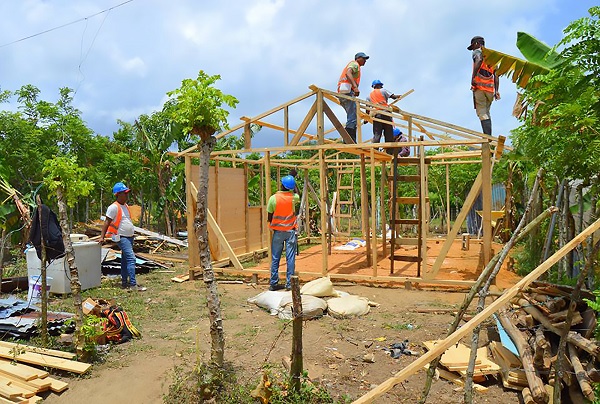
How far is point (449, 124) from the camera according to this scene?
8.19 meters

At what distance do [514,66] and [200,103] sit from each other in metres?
6.85

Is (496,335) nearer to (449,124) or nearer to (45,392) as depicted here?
(449,124)

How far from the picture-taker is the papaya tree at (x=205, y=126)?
432 cm

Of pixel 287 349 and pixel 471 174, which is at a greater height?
pixel 471 174

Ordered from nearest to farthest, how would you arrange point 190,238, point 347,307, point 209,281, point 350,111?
point 209,281 < point 347,307 < point 350,111 < point 190,238

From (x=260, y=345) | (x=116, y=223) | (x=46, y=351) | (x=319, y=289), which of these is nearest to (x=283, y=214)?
(x=319, y=289)

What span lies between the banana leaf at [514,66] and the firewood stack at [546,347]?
16.4ft

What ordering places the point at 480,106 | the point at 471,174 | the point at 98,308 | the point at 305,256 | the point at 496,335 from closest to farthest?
the point at 496,335 < the point at 98,308 < the point at 480,106 < the point at 305,256 < the point at 471,174

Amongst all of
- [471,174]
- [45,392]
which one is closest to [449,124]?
[45,392]

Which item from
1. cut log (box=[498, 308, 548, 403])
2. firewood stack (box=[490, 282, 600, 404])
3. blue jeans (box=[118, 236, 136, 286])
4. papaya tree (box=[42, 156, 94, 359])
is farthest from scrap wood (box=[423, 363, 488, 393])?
blue jeans (box=[118, 236, 136, 286])

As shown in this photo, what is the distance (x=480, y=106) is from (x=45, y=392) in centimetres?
871

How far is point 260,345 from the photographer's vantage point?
5621mm

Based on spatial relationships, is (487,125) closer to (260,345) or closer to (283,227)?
(283,227)

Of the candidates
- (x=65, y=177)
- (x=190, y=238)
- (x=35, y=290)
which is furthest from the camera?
(x=190, y=238)
